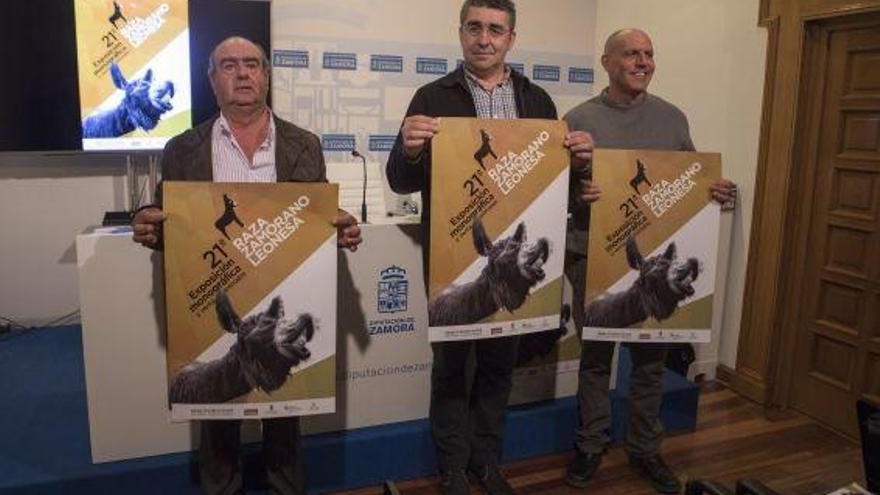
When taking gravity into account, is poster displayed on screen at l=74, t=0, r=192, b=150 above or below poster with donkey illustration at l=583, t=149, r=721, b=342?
above

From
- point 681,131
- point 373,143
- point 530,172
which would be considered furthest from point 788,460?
point 373,143

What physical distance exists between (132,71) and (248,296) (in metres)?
2.52

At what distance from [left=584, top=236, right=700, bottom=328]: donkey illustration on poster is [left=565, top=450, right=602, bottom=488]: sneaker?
1.71 ft

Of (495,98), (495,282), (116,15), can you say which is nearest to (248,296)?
(495,282)

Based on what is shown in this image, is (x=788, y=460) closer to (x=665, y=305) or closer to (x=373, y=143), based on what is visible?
(x=665, y=305)

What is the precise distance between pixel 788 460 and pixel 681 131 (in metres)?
1.45

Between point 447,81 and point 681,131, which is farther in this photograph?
point 681,131

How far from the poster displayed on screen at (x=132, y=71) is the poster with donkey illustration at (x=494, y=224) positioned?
248 cm

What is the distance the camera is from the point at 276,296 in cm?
170

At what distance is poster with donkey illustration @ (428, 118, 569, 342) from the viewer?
186 centimetres

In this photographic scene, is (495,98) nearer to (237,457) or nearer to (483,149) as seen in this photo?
(483,149)

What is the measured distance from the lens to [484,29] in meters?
1.89

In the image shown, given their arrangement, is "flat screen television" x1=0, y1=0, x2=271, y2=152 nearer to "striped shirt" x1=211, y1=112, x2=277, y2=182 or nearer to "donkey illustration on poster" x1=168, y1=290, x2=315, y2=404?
"striped shirt" x1=211, y1=112, x2=277, y2=182

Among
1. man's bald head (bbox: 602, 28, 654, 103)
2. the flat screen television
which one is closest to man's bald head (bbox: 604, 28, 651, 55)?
man's bald head (bbox: 602, 28, 654, 103)
